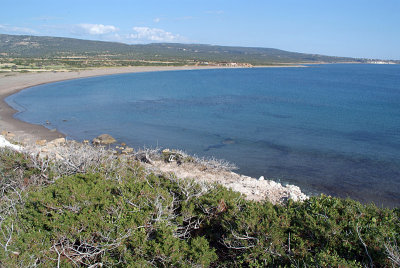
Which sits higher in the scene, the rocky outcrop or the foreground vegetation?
the foreground vegetation

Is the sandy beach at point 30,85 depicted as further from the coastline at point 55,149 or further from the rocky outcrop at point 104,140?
the rocky outcrop at point 104,140

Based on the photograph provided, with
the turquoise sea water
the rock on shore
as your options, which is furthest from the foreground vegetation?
the turquoise sea water

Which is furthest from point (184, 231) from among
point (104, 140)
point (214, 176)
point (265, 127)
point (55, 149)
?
point (265, 127)

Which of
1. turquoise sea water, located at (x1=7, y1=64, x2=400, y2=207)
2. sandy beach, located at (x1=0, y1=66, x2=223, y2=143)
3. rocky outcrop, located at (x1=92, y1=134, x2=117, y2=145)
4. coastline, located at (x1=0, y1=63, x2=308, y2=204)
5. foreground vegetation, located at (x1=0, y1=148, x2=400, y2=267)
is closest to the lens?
foreground vegetation, located at (x1=0, y1=148, x2=400, y2=267)

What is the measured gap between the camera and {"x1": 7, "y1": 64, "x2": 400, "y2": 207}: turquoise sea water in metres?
14.5

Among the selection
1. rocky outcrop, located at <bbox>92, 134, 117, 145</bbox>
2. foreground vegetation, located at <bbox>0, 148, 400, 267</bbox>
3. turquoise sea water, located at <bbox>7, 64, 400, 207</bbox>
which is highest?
foreground vegetation, located at <bbox>0, 148, 400, 267</bbox>

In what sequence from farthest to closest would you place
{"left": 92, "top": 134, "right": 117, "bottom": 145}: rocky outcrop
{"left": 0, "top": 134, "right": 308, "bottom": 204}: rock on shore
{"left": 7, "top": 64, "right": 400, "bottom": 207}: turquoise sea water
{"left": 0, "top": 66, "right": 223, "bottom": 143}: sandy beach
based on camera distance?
{"left": 0, "top": 66, "right": 223, "bottom": 143}: sandy beach < {"left": 92, "top": 134, "right": 117, "bottom": 145}: rocky outcrop < {"left": 7, "top": 64, "right": 400, "bottom": 207}: turquoise sea water < {"left": 0, "top": 134, "right": 308, "bottom": 204}: rock on shore

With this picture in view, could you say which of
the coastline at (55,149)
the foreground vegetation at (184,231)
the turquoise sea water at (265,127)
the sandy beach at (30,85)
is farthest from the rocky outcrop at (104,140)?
the foreground vegetation at (184,231)

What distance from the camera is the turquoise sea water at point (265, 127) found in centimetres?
1445

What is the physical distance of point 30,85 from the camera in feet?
152

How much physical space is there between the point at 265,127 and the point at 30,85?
38.7 metres

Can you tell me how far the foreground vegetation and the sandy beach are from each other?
40.0ft

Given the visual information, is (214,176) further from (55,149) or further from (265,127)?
(265,127)

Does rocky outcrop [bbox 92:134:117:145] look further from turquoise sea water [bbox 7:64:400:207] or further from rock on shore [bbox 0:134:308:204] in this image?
rock on shore [bbox 0:134:308:204]
